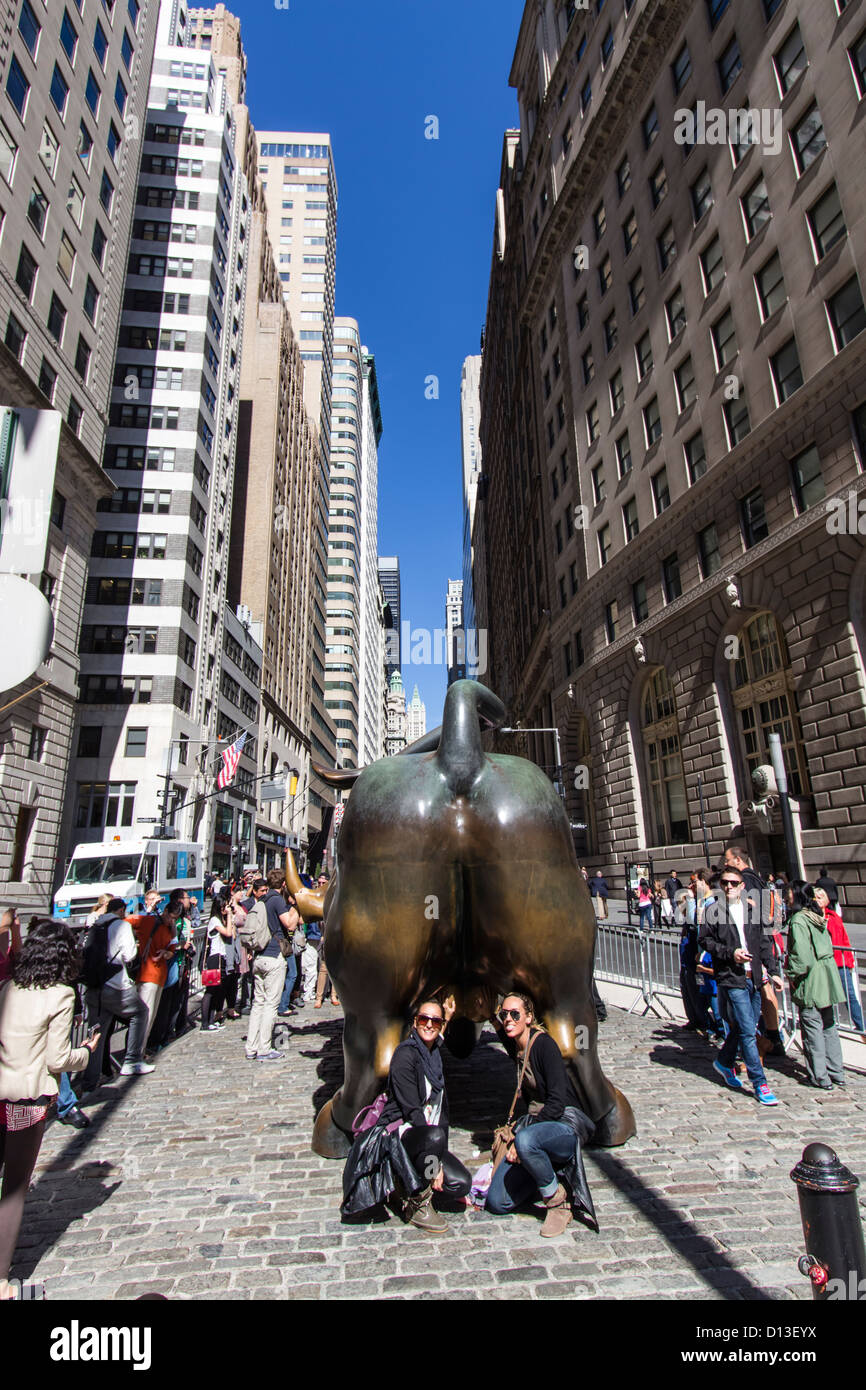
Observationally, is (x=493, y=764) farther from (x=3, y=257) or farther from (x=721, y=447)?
(x=3, y=257)

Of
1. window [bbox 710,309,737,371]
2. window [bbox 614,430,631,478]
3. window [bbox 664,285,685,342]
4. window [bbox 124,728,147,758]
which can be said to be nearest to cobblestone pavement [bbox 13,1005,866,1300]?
window [bbox 710,309,737,371]

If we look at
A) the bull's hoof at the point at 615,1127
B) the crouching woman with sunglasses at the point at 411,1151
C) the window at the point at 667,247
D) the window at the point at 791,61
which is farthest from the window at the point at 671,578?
the crouching woman with sunglasses at the point at 411,1151

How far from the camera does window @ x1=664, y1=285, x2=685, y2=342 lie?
2855 centimetres

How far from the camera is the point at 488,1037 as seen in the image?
31.8ft

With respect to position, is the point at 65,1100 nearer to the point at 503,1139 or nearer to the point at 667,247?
the point at 503,1139

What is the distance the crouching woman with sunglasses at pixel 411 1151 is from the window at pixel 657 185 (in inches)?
1392

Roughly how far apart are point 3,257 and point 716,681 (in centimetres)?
2831

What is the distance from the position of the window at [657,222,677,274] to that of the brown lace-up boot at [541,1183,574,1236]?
3290 centimetres

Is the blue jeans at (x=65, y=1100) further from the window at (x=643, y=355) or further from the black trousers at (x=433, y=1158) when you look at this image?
the window at (x=643, y=355)

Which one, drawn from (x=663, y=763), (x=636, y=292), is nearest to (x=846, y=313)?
(x=636, y=292)

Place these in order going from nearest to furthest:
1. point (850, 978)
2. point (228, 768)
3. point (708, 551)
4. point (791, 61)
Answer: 1. point (850, 978)
2. point (791, 61)
3. point (708, 551)
4. point (228, 768)

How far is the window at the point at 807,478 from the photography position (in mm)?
21016

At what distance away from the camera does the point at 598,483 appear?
36188 mm

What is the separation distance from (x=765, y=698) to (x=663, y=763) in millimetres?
7195
